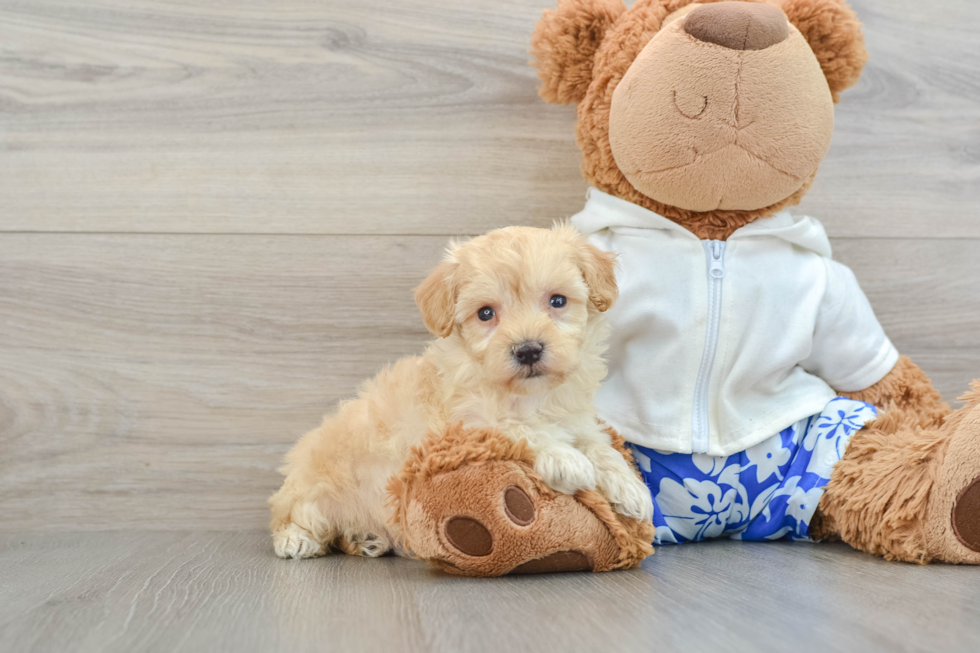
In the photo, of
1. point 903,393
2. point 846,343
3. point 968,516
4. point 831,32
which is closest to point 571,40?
point 831,32

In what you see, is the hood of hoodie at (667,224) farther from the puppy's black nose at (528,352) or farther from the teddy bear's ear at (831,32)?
the puppy's black nose at (528,352)

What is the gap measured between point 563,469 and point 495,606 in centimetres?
20

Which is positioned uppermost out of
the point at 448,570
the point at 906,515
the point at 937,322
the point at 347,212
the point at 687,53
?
the point at 687,53

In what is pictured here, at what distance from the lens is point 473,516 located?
980mm

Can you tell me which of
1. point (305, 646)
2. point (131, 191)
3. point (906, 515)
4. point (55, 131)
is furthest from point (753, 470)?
point (55, 131)

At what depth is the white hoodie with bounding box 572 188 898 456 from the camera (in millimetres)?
1224

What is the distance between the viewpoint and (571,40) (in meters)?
1.26

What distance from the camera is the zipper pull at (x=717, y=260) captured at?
123 cm

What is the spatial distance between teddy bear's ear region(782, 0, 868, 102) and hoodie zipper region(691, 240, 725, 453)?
35 cm

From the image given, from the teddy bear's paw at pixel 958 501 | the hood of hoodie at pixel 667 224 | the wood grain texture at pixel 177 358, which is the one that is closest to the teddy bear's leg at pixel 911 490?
the teddy bear's paw at pixel 958 501

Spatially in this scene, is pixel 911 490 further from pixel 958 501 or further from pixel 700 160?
pixel 700 160

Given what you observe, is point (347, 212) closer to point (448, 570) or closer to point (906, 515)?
point (448, 570)

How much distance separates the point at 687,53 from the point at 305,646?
35.3 inches

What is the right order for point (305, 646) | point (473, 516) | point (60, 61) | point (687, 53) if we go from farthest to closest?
point (60, 61)
point (687, 53)
point (473, 516)
point (305, 646)
